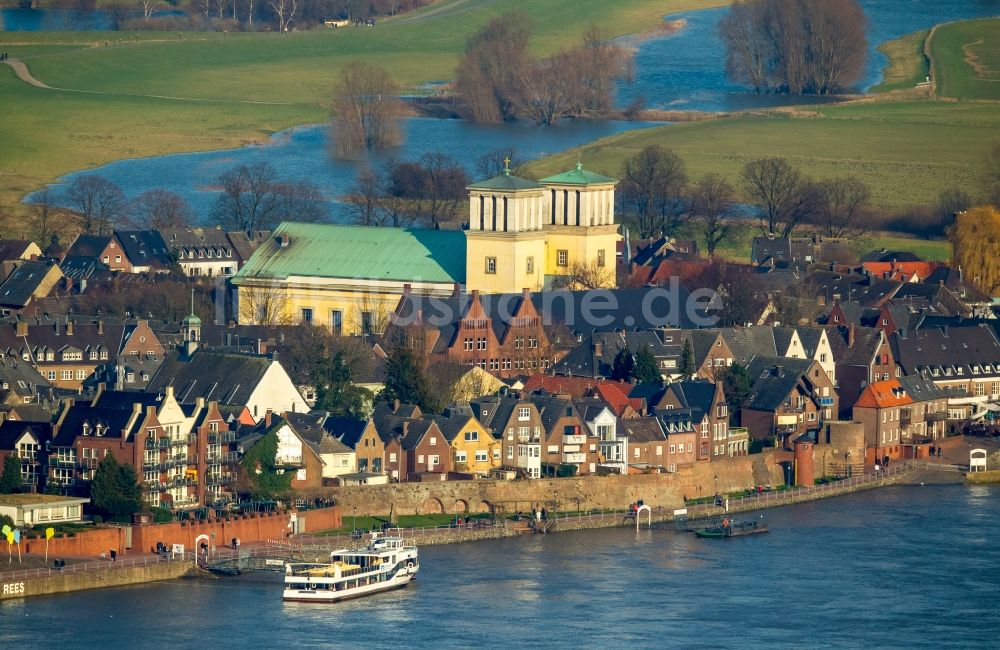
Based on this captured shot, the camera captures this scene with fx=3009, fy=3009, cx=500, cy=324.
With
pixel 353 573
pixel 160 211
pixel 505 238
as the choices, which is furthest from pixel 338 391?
pixel 160 211

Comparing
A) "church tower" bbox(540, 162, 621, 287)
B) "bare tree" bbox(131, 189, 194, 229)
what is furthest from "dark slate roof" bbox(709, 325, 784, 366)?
"bare tree" bbox(131, 189, 194, 229)

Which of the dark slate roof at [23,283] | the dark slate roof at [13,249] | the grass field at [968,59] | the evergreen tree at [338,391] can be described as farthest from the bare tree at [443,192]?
the evergreen tree at [338,391]

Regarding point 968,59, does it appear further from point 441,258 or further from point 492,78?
point 441,258

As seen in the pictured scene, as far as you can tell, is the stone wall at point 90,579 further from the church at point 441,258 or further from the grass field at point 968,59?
the grass field at point 968,59

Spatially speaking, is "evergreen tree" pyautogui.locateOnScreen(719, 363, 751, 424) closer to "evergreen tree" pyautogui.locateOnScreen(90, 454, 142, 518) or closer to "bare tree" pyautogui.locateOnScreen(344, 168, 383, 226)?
"evergreen tree" pyautogui.locateOnScreen(90, 454, 142, 518)

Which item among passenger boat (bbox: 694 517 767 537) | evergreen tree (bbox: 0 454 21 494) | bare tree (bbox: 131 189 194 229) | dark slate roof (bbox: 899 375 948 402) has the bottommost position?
passenger boat (bbox: 694 517 767 537)

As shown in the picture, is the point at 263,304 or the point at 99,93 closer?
the point at 263,304
